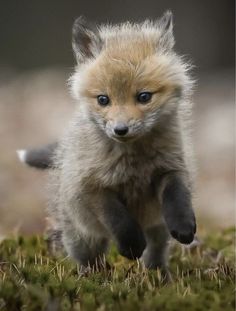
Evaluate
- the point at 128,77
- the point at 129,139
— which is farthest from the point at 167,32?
the point at 129,139

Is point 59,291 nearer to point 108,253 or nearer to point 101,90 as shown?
point 101,90

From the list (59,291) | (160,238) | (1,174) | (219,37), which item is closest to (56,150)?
(160,238)

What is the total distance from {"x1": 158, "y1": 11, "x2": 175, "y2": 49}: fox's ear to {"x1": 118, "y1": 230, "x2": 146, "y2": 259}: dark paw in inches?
63.1

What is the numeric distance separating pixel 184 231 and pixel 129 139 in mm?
797

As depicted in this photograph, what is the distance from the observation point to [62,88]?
19.2 metres

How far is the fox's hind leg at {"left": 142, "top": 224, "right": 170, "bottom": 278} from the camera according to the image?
285 inches

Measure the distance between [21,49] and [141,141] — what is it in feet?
67.5

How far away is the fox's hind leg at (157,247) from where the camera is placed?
724 cm

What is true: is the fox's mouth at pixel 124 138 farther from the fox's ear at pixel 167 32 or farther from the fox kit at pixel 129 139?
the fox's ear at pixel 167 32

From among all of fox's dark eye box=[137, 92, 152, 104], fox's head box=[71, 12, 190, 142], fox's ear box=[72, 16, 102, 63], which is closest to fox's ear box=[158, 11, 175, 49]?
fox's head box=[71, 12, 190, 142]

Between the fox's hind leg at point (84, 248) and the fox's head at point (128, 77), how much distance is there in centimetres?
135

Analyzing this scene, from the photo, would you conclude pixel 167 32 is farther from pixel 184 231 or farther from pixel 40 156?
pixel 40 156

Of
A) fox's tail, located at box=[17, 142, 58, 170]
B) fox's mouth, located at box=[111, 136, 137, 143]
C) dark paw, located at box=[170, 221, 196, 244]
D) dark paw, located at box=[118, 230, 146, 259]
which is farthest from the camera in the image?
fox's tail, located at box=[17, 142, 58, 170]

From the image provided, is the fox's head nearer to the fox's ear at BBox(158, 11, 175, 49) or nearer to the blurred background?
the fox's ear at BBox(158, 11, 175, 49)
